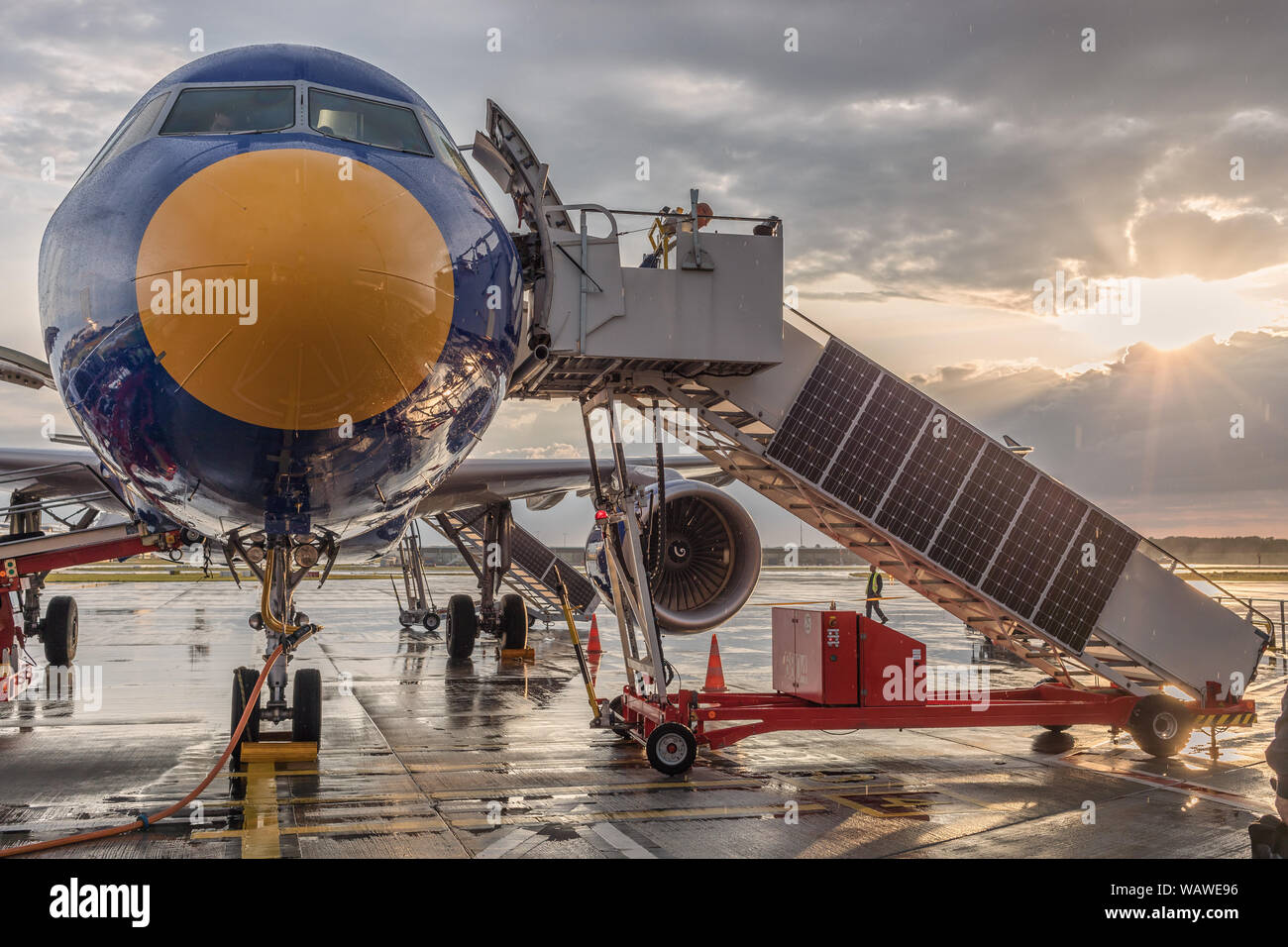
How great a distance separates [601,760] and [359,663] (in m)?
8.72

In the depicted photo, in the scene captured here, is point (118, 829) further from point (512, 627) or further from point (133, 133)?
point (512, 627)

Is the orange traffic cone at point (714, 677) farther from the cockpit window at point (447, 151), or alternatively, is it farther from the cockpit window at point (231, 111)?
the cockpit window at point (231, 111)

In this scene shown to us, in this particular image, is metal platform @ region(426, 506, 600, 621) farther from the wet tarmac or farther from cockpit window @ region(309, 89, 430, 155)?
cockpit window @ region(309, 89, 430, 155)

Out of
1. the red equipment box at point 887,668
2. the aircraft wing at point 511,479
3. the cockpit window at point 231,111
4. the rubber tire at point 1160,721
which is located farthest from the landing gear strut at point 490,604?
the cockpit window at point 231,111

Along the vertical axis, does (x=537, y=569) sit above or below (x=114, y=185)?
below

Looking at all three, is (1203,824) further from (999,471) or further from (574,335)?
(574,335)

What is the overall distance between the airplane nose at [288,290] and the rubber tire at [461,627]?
13.1m

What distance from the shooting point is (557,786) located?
775 cm

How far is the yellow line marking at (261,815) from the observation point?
587cm

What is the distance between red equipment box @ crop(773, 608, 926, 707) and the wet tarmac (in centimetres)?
58

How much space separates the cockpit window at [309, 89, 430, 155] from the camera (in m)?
4.66

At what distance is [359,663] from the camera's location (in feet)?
54.0

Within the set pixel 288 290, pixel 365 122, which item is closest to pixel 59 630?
pixel 365 122
